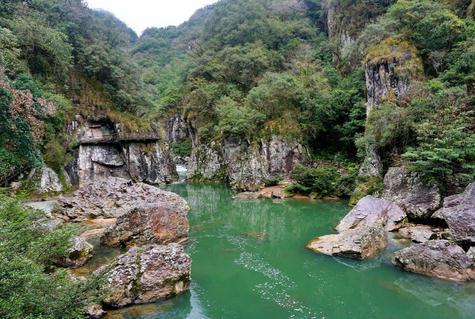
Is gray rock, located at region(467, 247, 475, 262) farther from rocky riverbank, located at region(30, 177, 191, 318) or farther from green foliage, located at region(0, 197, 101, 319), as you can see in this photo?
green foliage, located at region(0, 197, 101, 319)

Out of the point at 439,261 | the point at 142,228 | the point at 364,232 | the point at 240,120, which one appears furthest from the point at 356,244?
the point at 240,120

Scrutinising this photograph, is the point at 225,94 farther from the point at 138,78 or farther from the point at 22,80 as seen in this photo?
the point at 22,80

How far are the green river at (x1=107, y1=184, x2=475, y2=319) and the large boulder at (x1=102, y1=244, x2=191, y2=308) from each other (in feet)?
0.95

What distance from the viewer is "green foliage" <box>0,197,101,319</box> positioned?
5005mm

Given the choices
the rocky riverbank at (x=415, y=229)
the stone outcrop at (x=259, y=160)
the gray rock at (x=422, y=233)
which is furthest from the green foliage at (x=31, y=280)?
the stone outcrop at (x=259, y=160)

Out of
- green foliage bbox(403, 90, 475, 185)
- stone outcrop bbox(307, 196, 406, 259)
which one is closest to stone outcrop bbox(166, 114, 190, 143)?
green foliage bbox(403, 90, 475, 185)

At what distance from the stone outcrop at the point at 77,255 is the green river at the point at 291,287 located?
354 cm

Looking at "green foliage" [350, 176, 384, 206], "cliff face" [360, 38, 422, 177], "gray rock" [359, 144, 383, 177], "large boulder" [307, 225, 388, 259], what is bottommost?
"large boulder" [307, 225, 388, 259]

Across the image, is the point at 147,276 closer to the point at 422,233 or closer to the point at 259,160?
the point at 422,233

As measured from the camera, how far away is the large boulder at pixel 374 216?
50.5ft

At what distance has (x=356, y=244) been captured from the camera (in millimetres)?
12719

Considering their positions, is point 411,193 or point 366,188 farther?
point 366,188

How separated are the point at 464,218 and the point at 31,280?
507 inches

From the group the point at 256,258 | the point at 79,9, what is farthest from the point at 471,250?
the point at 79,9
